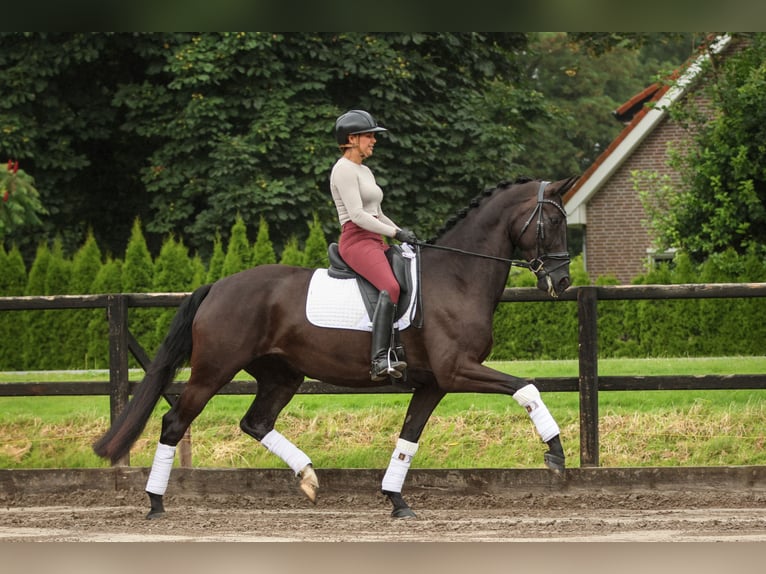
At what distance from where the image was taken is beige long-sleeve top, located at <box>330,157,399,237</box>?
26.3 ft

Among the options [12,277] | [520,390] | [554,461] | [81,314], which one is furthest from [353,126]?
[12,277]

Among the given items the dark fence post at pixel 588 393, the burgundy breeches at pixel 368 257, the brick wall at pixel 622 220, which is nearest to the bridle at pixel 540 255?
the burgundy breeches at pixel 368 257

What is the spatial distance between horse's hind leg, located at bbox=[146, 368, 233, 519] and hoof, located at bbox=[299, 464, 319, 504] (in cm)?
85

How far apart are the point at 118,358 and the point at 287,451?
2.00 meters

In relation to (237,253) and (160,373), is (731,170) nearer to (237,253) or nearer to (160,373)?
(237,253)

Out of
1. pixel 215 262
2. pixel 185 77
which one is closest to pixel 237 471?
pixel 215 262

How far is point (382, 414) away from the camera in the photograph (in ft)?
36.1

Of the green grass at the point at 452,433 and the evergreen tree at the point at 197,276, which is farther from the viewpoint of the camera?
the evergreen tree at the point at 197,276

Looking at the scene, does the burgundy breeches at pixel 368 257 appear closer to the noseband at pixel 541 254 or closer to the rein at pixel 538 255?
the rein at pixel 538 255

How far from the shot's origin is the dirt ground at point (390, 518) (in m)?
6.91

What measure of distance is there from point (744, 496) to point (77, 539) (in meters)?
4.78

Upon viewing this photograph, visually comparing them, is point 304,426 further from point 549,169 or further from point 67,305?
point 549,169

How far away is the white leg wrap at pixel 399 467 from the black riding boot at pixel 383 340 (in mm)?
600

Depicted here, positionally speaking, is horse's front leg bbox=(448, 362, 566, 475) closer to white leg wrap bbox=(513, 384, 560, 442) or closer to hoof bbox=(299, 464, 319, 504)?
white leg wrap bbox=(513, 384, 560, 442)
